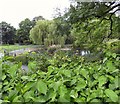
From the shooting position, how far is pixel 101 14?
377 cm

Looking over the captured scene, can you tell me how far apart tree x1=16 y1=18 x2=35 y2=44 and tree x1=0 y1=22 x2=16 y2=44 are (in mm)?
71

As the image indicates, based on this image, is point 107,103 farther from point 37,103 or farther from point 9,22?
point 9,22

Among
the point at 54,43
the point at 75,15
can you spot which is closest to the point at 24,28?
the point at 54,43

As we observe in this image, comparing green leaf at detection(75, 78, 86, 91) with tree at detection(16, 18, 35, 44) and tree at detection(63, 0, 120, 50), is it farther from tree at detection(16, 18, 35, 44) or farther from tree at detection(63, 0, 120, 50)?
tree at detection(63, 0, 120, 50)

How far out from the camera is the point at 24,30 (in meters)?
2.59

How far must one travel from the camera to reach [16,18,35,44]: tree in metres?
2.45

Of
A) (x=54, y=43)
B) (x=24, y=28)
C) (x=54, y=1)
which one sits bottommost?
(x=54, y=43)

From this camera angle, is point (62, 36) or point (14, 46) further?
point (62, 36)

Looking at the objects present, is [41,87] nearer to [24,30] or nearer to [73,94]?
[73,94]

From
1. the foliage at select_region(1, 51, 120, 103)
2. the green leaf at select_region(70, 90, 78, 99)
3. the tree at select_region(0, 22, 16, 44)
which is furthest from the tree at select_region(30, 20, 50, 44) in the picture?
the green leaf at select_region(70, 90, 78, 99)

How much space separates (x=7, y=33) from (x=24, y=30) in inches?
17.2

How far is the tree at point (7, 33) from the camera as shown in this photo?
206 centimetres

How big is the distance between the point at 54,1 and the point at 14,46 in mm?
1054

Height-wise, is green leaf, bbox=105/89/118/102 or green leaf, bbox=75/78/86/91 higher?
green leaf, bbox=75/78/86/91
